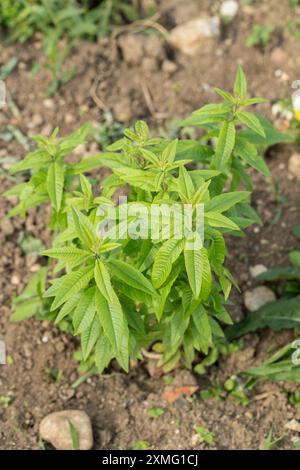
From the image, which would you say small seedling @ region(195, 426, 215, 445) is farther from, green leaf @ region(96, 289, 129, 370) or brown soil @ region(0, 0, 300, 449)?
green leaf @ region(96, 289, 129, 370)

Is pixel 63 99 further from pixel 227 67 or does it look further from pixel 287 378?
pixel 287 378

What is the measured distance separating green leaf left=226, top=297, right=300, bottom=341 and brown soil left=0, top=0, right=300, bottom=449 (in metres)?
0.09

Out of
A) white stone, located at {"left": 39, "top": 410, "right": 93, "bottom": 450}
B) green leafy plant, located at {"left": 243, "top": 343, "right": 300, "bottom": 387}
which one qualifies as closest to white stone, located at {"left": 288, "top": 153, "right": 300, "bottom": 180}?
green leafy plant, located at {"left": 243, "top": 343, "right": 300, "bottom": 387}

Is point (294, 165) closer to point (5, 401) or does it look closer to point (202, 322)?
point (202, 322)

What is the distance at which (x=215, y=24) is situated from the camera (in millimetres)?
4926

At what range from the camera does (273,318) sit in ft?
11.9

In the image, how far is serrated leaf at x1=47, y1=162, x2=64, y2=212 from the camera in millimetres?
3148

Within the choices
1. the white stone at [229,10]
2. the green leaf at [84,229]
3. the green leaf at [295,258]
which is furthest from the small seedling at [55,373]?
the white stone at [229,10]

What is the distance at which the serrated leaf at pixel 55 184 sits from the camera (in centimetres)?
315

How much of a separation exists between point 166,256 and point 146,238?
183 millimetres

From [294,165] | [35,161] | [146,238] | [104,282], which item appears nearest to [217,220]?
[146,238]

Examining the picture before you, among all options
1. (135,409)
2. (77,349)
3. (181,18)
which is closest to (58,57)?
(181,18)

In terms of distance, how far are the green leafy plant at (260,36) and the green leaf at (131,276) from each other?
251cm

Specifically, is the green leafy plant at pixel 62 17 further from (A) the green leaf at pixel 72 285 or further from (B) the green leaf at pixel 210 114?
(A) the green leaf at pixel 72 285
